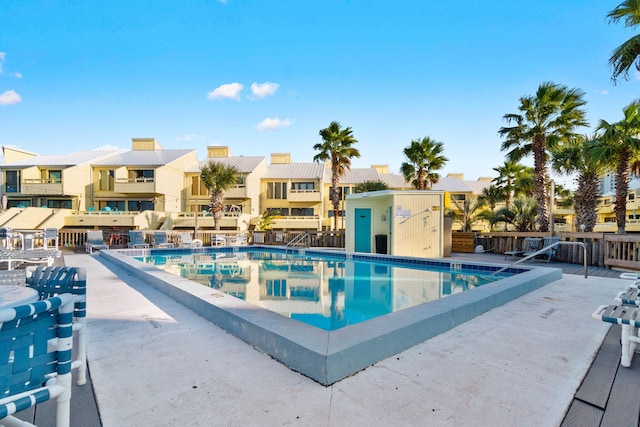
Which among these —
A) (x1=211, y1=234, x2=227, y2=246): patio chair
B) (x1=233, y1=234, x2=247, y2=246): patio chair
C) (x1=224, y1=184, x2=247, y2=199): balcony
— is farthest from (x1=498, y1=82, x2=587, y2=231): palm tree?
(x1=224, y1=184, x2=247, y2=199): balcony

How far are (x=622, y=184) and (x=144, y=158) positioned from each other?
3357cm

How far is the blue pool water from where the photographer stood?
5.96 m

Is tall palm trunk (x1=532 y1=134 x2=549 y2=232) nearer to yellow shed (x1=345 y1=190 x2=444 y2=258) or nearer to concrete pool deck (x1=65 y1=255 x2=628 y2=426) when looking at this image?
yellow shed (x1=345 y1=190 x2=444 y2=258)

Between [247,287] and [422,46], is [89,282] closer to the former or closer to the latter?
[247,287]

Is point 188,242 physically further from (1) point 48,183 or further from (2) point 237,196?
(1) point 48,183

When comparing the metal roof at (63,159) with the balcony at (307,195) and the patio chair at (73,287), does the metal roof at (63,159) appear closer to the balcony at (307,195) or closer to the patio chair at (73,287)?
the balcony at (307,195)

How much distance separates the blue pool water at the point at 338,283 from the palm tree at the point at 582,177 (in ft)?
29.1

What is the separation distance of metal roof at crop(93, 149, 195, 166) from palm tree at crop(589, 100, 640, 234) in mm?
28836

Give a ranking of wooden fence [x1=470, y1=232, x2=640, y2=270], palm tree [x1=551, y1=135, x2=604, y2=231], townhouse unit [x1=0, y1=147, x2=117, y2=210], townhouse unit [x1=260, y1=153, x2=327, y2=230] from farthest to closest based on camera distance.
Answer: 1. townhouse unit [x1=260, y1=153, x2=327, y2=230]
2. townhouse unit [x1=0, y1=147, x2=117, y2=210]
3. palm tree [x1=551, y1=135, x2=604, y2=231]
4. wooden fence [x1=470, y1=232, x2=640, y2=270]

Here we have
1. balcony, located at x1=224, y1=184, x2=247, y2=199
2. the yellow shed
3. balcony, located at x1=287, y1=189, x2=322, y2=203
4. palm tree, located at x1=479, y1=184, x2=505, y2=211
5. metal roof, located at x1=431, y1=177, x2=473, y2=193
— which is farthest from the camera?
metal roof, located at x1=431, y1=177, x2=473, y2=193

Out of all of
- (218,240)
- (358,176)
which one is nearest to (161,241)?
(218,240)

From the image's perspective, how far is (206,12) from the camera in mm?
13641

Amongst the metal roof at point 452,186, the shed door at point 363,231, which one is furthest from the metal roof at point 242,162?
the metal roof at point 452,186

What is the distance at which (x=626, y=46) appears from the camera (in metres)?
9.15
